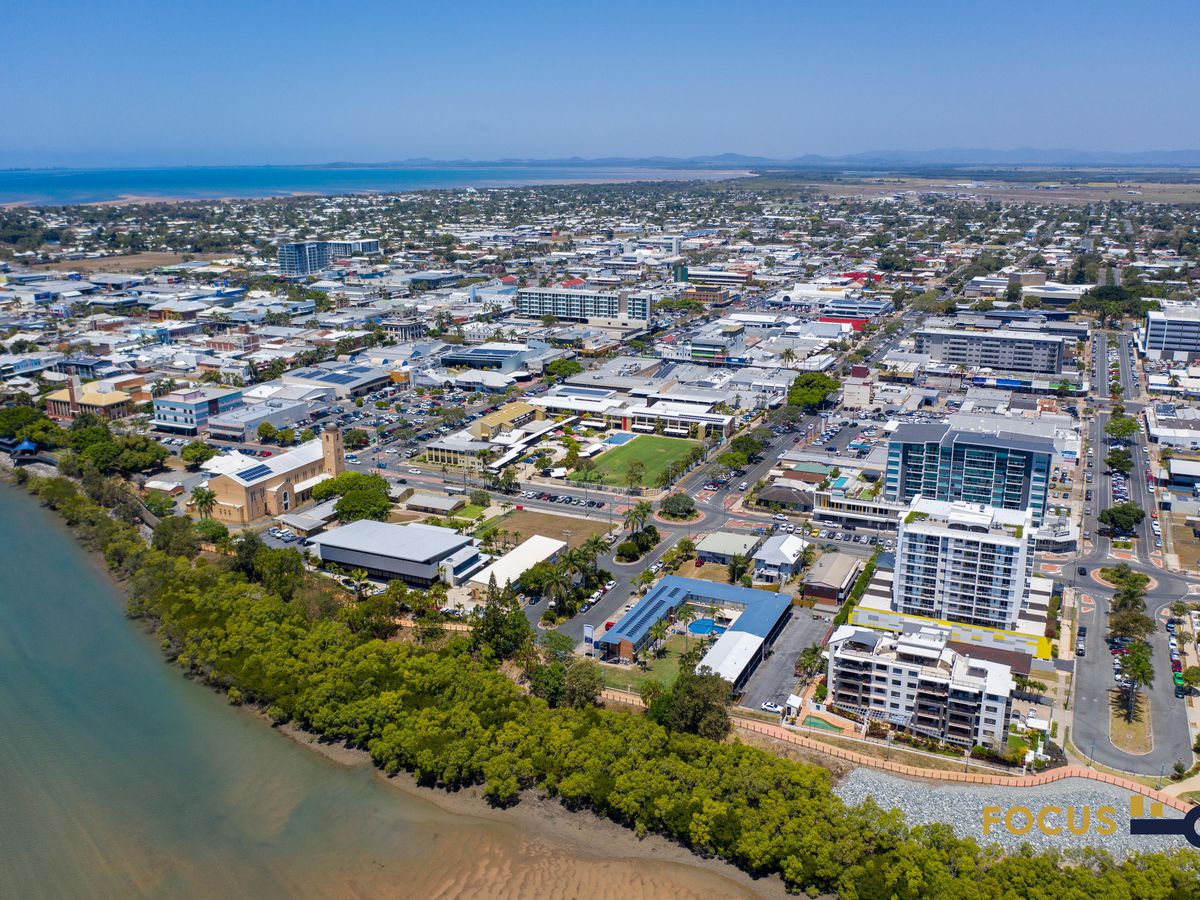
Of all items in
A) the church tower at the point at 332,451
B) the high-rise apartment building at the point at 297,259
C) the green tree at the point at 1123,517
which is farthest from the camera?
the high-rise apartment building at the point at 297,259

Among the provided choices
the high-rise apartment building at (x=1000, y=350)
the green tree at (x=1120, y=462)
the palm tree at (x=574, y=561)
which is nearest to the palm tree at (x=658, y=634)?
the palm tree at (x=574, y=561)

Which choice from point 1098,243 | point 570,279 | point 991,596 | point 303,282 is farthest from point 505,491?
point 1098,243

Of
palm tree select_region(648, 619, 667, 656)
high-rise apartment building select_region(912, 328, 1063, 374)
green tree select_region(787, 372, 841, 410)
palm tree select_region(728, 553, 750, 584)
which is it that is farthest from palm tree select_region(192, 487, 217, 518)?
high-rise apartment building select_region(912, 328, 1063, 374)

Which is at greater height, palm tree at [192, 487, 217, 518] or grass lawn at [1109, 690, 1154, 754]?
palm tree at [192, 487, 217, 518]

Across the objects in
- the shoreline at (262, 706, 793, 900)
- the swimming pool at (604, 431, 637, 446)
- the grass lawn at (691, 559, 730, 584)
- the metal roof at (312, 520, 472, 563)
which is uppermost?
the metal roof at (312, 520, 472, 563)

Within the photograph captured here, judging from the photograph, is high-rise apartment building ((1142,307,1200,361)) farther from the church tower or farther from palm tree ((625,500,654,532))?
the church tower

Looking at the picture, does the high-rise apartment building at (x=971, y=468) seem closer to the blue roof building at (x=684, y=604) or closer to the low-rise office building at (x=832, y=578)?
the low-rise office building at (x=832, y=578)

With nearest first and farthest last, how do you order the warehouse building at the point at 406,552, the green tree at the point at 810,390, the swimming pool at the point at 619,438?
the warehouse building at the point at 406,552 < the swimming pool at the point at 619,438 < the green tree at the point at 810,390

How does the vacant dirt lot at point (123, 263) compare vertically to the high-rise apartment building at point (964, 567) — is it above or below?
above
